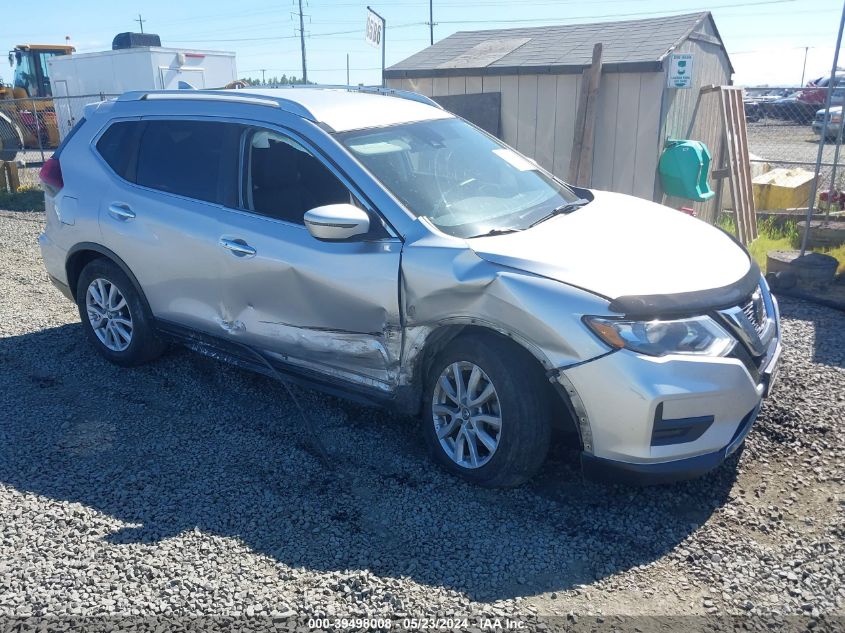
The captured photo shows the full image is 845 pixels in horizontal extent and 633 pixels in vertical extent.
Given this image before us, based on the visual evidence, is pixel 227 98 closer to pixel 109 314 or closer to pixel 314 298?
pixel 314 298

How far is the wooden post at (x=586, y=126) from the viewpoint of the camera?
28.7 ft

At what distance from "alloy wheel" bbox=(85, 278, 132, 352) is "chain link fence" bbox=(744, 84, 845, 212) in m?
6.30

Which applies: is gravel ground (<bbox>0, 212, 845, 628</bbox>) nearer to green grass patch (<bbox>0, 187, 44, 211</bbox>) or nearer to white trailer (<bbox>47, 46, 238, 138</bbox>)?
green grass patch (<bbox>0, 187, 44, 211</bbox>)

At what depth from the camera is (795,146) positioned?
82.4 feet

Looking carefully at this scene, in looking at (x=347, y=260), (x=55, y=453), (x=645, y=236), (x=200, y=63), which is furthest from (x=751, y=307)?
(x=200, y=63)

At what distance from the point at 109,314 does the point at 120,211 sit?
31.1 inches

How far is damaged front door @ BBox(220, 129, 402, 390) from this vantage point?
388 centimetres

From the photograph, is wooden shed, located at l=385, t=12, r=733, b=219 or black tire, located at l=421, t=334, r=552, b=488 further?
wooden shed, located at l=385, t=12, r=733, b=219

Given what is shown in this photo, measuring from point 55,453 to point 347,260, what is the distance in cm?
198

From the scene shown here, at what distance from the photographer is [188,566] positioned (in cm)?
321

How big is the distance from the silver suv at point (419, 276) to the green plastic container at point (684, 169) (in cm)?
422

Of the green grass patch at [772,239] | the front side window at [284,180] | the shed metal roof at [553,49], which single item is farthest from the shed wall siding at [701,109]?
the front side window at [284,180]

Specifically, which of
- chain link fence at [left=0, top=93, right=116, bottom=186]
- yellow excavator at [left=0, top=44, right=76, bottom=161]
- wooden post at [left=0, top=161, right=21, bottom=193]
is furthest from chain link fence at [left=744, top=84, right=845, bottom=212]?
yellow excavator at [left=0, top=44, right=76, bottom=161]

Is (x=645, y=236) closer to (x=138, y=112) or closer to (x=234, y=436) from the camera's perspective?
(x=234, y=436)
